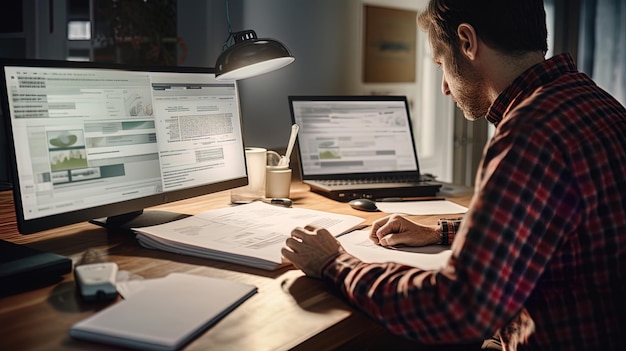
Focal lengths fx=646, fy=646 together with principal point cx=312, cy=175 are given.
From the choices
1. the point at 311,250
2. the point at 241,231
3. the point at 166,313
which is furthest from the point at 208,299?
the point at 241,231

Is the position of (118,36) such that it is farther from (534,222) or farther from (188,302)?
(534,222)

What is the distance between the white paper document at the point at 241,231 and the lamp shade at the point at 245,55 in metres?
0.32

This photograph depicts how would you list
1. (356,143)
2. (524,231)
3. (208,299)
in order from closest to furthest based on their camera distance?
(524,231), (208,299), (356,143)

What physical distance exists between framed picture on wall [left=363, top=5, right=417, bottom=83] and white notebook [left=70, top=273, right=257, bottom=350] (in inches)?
65.8

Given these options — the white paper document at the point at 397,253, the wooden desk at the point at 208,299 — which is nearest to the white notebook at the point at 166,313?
the wooden desk at the point at 208,299

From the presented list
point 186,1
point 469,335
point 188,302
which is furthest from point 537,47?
point 186,1

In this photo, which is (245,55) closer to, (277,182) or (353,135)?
(277,182)

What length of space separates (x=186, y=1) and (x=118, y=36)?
0.84 meters

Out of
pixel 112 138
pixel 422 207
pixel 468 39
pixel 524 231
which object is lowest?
pixel 422 207

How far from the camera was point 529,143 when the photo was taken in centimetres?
82

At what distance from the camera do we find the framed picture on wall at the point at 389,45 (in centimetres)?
248

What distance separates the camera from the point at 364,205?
160 centimetres

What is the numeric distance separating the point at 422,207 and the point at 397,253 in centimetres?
50

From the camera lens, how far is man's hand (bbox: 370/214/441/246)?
1239 millimetres
